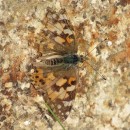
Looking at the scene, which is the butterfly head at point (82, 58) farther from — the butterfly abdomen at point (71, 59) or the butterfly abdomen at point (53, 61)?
the butterfly abdomen at point (53, 61)

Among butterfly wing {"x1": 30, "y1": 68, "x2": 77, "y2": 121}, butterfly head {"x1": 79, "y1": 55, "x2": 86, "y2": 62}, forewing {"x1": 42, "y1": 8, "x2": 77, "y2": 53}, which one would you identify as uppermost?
forewing {"x1": 42, "y1": 8, "x2": 77, "y2": 53}

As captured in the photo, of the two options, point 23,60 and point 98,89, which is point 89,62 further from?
point 23,60

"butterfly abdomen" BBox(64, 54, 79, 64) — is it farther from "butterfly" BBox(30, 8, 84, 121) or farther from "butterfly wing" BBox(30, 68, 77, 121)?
"butterfly wing" BBox(30, 68, 77, 121)

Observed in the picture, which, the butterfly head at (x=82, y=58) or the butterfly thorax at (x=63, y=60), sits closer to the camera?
the butterfly thorax at (x=63, y=60)

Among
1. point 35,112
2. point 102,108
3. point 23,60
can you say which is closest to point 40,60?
point 23,60

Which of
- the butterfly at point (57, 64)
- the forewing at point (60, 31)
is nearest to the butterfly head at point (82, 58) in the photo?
the butterfly at point (57, 64)

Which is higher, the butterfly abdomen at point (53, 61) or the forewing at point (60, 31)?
the forewing at point (60, 31)

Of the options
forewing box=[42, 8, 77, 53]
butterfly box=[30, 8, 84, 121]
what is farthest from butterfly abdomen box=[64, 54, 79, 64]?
forewing box=[42, 8, 77, 53]

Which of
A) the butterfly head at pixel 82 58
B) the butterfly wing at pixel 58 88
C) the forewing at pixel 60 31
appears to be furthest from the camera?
the butterfly head at pixel 82 58

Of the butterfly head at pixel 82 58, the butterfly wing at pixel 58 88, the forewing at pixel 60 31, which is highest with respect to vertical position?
the forewing at pixel 60 31
